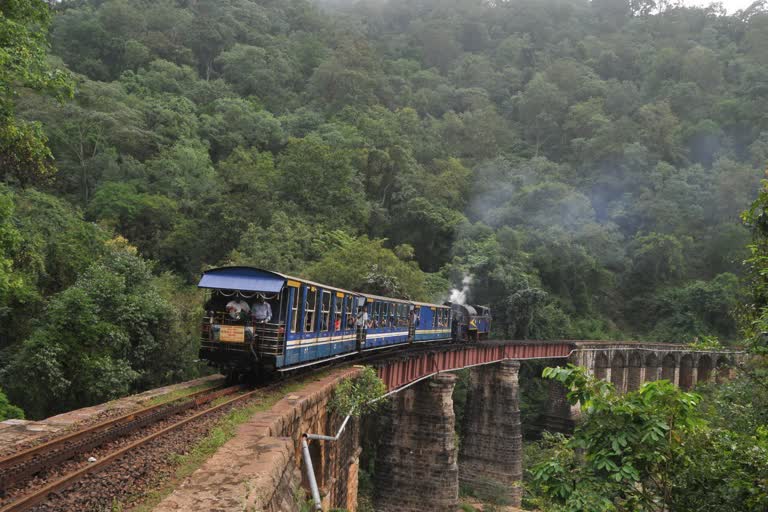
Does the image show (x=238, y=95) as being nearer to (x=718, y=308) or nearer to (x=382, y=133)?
(x=382, y=133)

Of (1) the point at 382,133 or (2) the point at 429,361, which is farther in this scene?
(1) the point at 382,133

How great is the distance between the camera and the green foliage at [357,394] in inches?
478

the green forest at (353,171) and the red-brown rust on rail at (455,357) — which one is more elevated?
the green forest at (353,171)

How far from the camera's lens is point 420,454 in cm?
2241

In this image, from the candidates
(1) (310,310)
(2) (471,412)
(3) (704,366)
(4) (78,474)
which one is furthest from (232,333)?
(3) (704,366)

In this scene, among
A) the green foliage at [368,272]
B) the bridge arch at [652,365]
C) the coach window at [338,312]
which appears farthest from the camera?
the bridge arch at [652,365]

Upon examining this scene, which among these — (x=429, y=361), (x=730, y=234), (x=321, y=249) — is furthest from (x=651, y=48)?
(x=429, y=361)

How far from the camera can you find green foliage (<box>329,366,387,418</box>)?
478 inches

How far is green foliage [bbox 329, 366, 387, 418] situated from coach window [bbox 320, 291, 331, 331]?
141cm

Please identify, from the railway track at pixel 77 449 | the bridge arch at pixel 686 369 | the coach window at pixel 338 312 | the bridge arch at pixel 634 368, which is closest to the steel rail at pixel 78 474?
the railway track at pixel 77 449

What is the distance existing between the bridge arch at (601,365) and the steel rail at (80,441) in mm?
33239

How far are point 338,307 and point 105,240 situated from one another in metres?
13.7

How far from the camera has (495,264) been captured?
41.8 metres

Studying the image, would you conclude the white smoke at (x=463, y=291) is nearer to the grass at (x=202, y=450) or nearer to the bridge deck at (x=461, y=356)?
the bridge deck at (x=461, y=356)
